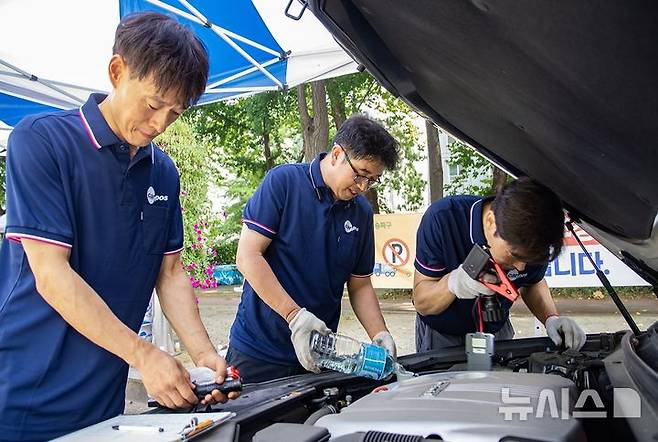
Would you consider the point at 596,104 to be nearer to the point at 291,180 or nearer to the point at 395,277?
the point at 291,180

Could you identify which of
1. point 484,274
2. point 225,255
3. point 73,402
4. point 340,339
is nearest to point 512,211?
point 484,274

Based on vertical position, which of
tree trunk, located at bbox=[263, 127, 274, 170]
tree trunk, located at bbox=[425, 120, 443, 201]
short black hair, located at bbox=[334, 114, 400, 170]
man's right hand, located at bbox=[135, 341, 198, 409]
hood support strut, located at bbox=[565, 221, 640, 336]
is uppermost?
tree trunk, located at bbox=[263, 127, 274, 170]

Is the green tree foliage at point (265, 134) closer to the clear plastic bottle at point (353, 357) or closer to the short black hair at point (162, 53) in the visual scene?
the clear plastic bottle at point (353, 357)

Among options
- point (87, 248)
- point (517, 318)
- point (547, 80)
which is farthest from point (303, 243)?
point (517, 318)

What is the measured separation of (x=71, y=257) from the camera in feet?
4.18

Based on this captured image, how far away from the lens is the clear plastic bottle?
1.56m

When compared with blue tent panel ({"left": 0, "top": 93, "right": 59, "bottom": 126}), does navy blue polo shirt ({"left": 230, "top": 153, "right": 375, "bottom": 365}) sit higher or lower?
lower

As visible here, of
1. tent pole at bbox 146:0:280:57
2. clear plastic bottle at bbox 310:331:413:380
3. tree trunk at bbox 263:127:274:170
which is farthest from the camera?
tree trunk at bbox 263:127:274:170

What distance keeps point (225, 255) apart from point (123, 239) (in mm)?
13643

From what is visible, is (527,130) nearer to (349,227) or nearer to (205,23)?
(349,227)

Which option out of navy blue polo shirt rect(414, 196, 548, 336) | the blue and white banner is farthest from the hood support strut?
the blue and white banner

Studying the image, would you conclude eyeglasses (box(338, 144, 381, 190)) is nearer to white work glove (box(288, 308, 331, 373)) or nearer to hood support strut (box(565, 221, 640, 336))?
white work glove (box(288, 308, 331, 373))

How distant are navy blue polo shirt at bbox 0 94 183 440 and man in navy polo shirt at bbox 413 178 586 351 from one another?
1089mm

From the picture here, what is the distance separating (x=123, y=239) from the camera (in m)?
1.37
